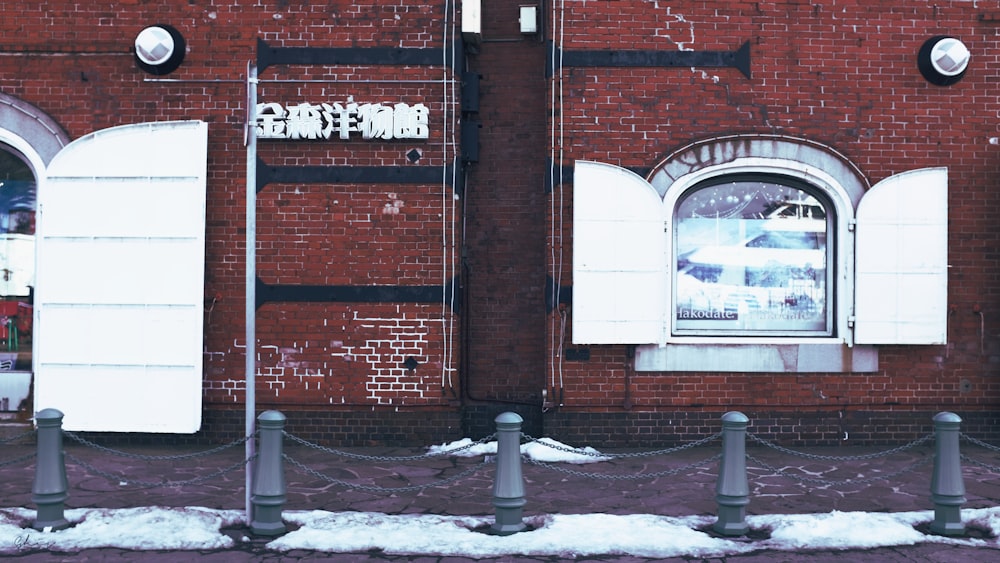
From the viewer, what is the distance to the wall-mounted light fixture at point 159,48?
361 inches

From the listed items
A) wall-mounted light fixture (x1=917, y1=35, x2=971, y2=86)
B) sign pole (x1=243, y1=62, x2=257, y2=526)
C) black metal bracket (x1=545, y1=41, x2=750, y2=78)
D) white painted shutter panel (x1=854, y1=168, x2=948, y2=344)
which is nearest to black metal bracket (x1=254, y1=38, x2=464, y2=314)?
black metal bracket (x1=545, y1=41, x2=750, y2=78)

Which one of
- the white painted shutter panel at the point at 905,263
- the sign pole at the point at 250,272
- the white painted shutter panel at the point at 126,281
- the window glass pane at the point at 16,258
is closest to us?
the sign pole at the point at 250,272

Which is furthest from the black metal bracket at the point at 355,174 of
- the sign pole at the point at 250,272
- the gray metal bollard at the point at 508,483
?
the gray metal bollard at the point at 508,483

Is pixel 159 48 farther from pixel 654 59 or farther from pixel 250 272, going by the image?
pixel 654 59

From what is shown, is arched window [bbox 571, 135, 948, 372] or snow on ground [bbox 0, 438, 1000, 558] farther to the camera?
arched window [bbox 571, 135, 948, 372]

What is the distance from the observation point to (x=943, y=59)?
9.30 metres

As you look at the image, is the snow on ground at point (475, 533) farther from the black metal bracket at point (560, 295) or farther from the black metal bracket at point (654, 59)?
the black metal bracket at point (654, 59)

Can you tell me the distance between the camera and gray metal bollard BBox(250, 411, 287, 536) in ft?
20.7

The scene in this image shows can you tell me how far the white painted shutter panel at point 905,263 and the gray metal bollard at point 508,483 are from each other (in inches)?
186

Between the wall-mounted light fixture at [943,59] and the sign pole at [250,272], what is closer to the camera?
the sign pole at [250,272]

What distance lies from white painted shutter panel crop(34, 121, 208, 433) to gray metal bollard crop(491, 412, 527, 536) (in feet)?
13.5

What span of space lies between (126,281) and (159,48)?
8.20ft

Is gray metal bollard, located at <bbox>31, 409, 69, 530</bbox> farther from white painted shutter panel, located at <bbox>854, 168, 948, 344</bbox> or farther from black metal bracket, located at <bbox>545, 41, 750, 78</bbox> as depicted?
white painted shutter panel, located at <bbox>854, 168, 948, 344</bbox>

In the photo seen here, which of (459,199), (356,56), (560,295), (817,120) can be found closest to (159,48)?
(356,56)
